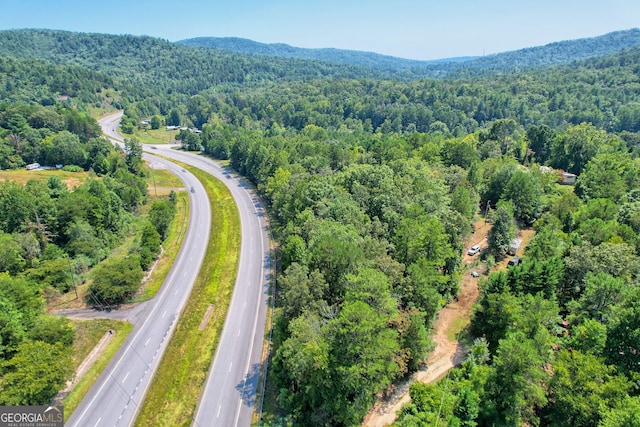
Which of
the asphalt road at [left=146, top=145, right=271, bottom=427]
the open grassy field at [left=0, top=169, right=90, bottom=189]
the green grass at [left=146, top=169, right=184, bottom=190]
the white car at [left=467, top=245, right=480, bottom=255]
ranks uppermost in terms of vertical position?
the open grassy field at [left=0, top=169, right=90, bottom=189]

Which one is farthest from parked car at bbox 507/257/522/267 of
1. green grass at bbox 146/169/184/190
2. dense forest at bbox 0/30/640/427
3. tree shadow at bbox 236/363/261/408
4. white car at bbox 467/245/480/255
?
green grass at bbox 146/169/184/190

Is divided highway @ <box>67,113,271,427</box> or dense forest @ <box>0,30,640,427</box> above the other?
dense forest @ <box>0,30,640,427</box>

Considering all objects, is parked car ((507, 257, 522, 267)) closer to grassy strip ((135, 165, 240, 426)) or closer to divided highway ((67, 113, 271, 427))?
divided highway ((67, 113, 271, 427))

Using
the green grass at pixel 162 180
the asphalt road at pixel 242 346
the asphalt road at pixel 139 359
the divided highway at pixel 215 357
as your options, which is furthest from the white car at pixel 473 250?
the green grass at pixel 162 180

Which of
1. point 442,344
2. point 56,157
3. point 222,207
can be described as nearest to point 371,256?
point 442,344

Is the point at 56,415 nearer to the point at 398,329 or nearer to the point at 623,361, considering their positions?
the point at 398,329

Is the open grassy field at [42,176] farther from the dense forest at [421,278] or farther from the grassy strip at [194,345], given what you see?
the grassy strip at [194,345]
